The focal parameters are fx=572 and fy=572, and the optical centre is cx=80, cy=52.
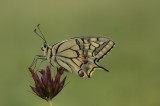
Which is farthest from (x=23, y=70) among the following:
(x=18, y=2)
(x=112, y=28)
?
(x=18, y=2)

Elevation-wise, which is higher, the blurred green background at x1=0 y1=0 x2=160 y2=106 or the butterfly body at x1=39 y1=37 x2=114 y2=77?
the butterfly body at x1=39 y1=37 x2=114 y2=77

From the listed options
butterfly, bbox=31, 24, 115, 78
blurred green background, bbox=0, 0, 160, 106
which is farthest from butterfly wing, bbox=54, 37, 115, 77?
blurred green background, bbox=0, 0, 160, 106

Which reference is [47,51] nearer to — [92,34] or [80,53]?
[80,53]

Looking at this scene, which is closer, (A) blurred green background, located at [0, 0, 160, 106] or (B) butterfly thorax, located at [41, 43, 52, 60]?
(B) butterfly thorax, located at [41, 43, 52, 60]

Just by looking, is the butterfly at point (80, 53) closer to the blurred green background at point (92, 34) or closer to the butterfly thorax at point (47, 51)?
the butterfly thorax at point (47, 51)

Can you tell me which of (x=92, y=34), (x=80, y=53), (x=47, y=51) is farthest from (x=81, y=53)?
(x=92, y=34)

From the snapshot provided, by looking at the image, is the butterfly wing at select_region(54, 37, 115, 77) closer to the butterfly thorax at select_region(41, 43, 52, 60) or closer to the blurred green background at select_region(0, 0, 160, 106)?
the butterfly thorax at select_region(41, 43, 52, 60)
